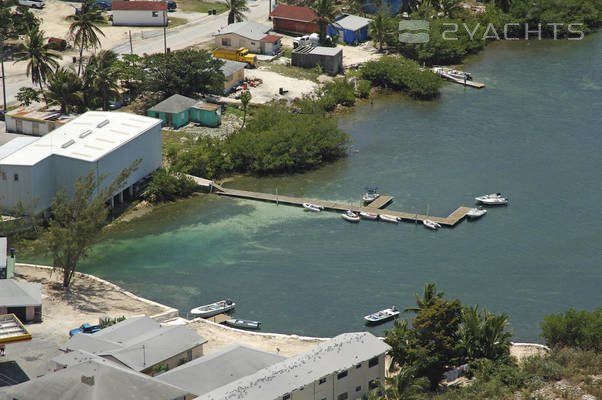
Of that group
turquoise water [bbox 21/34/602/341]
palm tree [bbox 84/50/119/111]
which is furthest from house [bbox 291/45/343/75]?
palm tree [bbox 84/50/119/111]

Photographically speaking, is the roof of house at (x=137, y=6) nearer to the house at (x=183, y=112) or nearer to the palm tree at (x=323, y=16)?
the palm tree at (x=323, y=16)

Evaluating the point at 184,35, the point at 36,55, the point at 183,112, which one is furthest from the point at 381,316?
the point at 184,35

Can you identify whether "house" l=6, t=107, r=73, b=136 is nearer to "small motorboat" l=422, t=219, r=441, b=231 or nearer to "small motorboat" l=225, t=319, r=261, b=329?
"small motorboat" l=225, t=319, r=261, b=329

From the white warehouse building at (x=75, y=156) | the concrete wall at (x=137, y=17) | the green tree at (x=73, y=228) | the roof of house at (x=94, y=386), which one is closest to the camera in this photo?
the roof of house at (x=94, y=386)

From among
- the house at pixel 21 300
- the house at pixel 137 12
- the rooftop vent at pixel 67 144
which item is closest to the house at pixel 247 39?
the house at pixel 137 12

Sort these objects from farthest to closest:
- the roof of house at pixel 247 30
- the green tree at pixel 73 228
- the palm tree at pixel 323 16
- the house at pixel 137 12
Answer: the house at pixel 137 12, the palm tree at pixel 323 16, the roof of house at pixel 247 30, the green tree at pixel 73 228

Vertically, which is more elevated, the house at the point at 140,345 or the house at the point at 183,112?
the house at the point at 183,112
